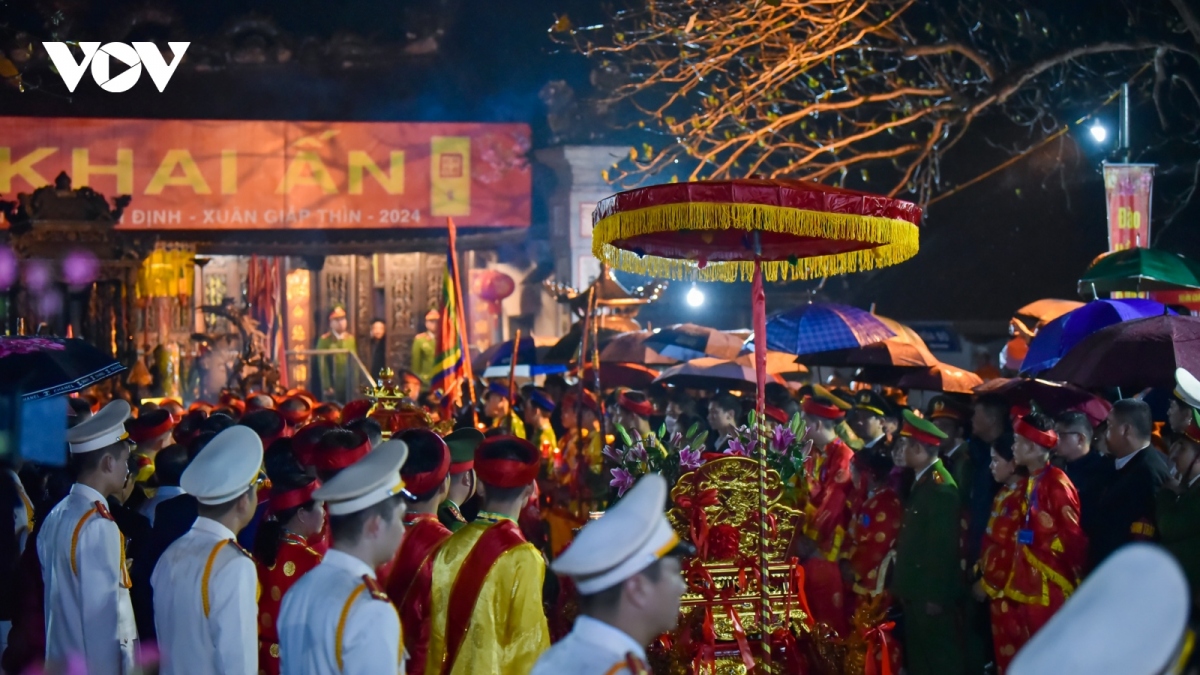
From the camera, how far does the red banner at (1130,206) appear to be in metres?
9.91

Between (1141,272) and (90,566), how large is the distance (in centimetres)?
629

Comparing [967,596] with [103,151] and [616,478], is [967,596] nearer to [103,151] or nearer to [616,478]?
[616,478]

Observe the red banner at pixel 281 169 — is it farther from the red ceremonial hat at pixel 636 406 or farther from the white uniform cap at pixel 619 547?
the white uniform cap at pixel 619 547

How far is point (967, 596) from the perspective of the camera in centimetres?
667

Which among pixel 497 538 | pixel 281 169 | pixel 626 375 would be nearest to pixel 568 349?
pixel 626 375

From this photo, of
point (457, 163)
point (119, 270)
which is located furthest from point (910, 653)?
point (457, 163)

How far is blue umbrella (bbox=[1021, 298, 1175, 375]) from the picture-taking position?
779 centimetres

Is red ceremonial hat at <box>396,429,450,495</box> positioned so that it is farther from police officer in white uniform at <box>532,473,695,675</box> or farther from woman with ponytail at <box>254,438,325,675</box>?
police officer in white uniform at <box>532,473,695,675</box>

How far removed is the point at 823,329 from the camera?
9.20 metres

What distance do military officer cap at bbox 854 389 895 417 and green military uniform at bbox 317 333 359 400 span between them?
11.4m

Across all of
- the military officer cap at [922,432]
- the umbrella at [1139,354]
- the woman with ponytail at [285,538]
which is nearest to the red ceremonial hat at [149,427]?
the woman with ponytail at [285,538]

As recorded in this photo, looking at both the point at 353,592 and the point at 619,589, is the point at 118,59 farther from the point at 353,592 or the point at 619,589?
the point at 619,589

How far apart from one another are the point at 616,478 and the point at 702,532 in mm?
484

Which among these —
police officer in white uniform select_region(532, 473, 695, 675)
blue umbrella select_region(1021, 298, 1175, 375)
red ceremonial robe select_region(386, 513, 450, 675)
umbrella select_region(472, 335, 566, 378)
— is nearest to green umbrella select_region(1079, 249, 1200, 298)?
blue umbrella select_region(1021, 298, 1175, 375)
